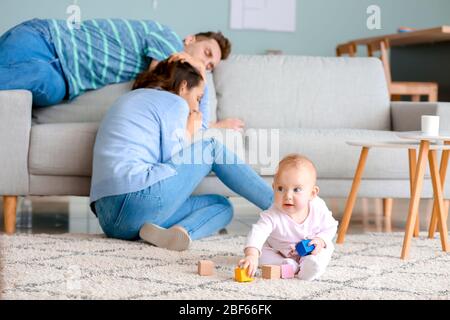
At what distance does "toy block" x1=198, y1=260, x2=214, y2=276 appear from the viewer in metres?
2.19

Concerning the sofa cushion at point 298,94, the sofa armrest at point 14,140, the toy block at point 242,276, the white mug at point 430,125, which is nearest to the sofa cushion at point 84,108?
the sofa armrest at point 14,140

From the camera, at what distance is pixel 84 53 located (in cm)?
359

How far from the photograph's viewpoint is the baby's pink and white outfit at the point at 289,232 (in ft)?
7.36

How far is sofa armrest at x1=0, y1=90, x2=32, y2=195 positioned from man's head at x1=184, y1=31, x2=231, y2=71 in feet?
2.77

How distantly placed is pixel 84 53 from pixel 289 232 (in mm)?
1667

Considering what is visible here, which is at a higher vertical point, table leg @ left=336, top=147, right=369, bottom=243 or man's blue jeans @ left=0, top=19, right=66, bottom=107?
man's blue jeans @ left=0, top=19, right=66, bottom=107

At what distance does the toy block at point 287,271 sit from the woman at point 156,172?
0.49 m

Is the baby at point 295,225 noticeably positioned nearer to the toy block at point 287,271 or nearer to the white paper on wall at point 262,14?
the toy block at point 287,271

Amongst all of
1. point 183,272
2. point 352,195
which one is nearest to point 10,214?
point 183,272

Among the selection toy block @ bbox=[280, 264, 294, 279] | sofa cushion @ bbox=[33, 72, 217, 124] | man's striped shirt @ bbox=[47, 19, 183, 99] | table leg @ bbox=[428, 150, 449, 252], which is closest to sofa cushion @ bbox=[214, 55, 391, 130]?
man's striped shirt @ bbox=[47, 19, 183, 99]

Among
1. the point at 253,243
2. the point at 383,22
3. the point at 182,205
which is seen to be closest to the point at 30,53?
the point at 182,205

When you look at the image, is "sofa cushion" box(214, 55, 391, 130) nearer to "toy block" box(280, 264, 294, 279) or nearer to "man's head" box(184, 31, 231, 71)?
"man's head" box(184, 31, 231, 71)
